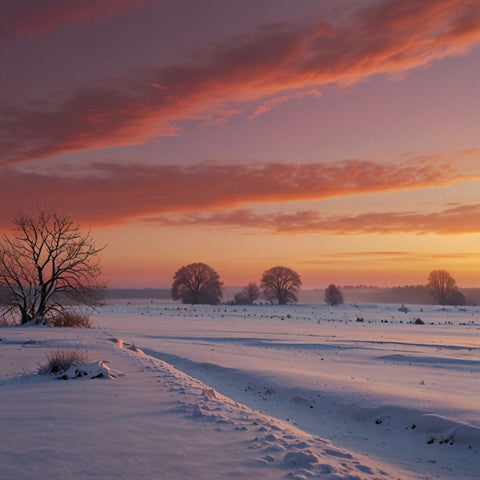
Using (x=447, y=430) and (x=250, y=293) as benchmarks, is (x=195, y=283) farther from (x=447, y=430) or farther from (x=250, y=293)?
(x=447, y=430)

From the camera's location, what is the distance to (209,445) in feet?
19.8

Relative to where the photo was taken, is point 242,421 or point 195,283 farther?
point 195,283

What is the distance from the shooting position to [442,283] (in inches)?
3782

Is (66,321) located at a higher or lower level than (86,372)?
lower

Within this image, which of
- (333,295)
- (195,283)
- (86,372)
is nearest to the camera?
(86,372)

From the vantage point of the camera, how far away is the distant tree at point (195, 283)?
8088 cm

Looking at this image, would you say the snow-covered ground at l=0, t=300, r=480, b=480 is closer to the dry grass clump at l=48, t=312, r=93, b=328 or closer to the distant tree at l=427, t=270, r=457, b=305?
the dry grass clump at l=48, t=312, r=93, b=328

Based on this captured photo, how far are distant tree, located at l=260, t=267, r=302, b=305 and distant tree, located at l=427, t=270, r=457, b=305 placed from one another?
32446 millimetres

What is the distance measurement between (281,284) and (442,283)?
121 ft

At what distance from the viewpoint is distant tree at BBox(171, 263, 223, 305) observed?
80.9 meters

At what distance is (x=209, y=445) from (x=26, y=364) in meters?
8.76

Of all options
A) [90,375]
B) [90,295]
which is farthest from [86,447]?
[90,295]

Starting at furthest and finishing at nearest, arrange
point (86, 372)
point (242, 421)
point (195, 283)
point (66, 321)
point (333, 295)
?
point (333, 295) → point (195, 283) → point (66, 321) → point (86, 372) → point (242, 421)

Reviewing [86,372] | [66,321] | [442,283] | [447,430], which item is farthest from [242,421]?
[442,283]
